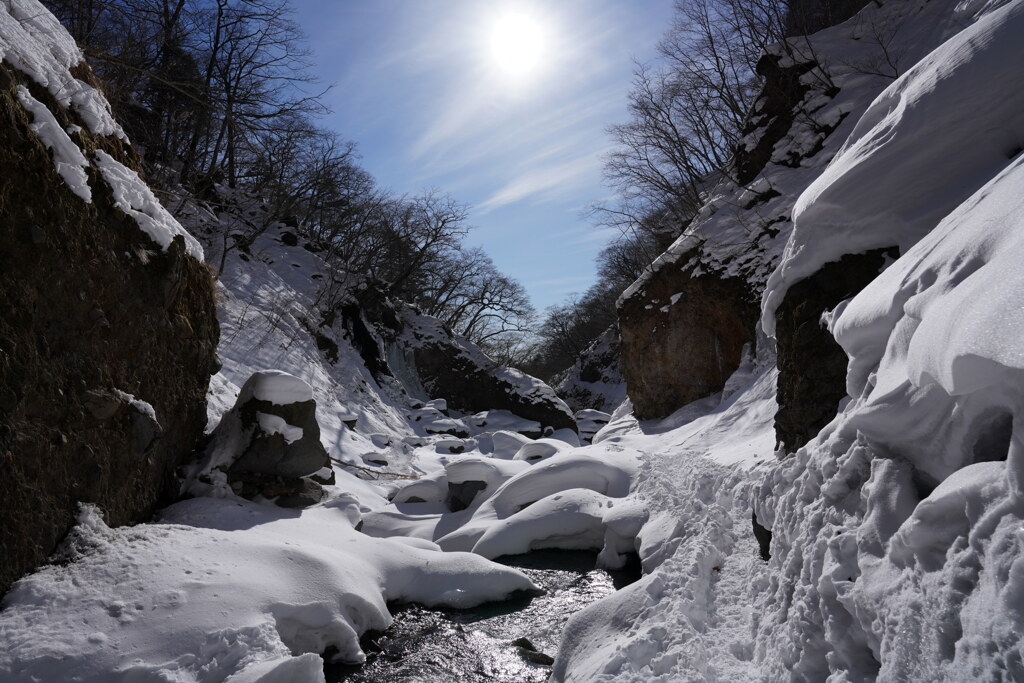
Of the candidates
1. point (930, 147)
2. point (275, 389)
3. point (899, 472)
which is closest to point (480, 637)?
point (275, 389)

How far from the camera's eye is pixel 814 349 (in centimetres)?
479

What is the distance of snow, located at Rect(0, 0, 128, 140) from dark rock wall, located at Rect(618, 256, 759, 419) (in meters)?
9.77

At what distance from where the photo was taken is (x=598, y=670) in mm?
3744

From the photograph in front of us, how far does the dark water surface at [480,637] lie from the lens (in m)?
4.56

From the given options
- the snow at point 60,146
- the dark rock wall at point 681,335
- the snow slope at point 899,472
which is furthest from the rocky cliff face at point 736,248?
the snow at point 60,146

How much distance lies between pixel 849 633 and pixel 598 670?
1692 mm

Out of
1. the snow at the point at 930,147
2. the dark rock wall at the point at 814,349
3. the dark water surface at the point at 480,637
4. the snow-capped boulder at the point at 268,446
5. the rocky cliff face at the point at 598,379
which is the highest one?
the rocky cliff face at the point at 598,379

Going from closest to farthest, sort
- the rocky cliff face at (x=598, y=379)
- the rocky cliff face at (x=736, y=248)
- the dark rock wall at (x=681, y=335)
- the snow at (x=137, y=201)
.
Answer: the snow at (x=137, y=201) → the rocky cliff face at (x=736, y=248) → the dark rock wall at (x=681, y=335) → the rocky cliff face at (x=598, y=379)

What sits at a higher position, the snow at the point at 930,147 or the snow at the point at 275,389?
the snow at the point at 275,389

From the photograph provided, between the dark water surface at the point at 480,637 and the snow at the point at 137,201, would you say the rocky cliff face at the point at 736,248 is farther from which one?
the snow at the point at 137,201

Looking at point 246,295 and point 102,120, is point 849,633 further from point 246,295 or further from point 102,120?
point 246,295

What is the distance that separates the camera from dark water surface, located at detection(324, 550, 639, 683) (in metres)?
4.56

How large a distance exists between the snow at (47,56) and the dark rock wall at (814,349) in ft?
21.1

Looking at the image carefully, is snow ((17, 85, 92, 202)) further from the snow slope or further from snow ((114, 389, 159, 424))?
the snow slope
